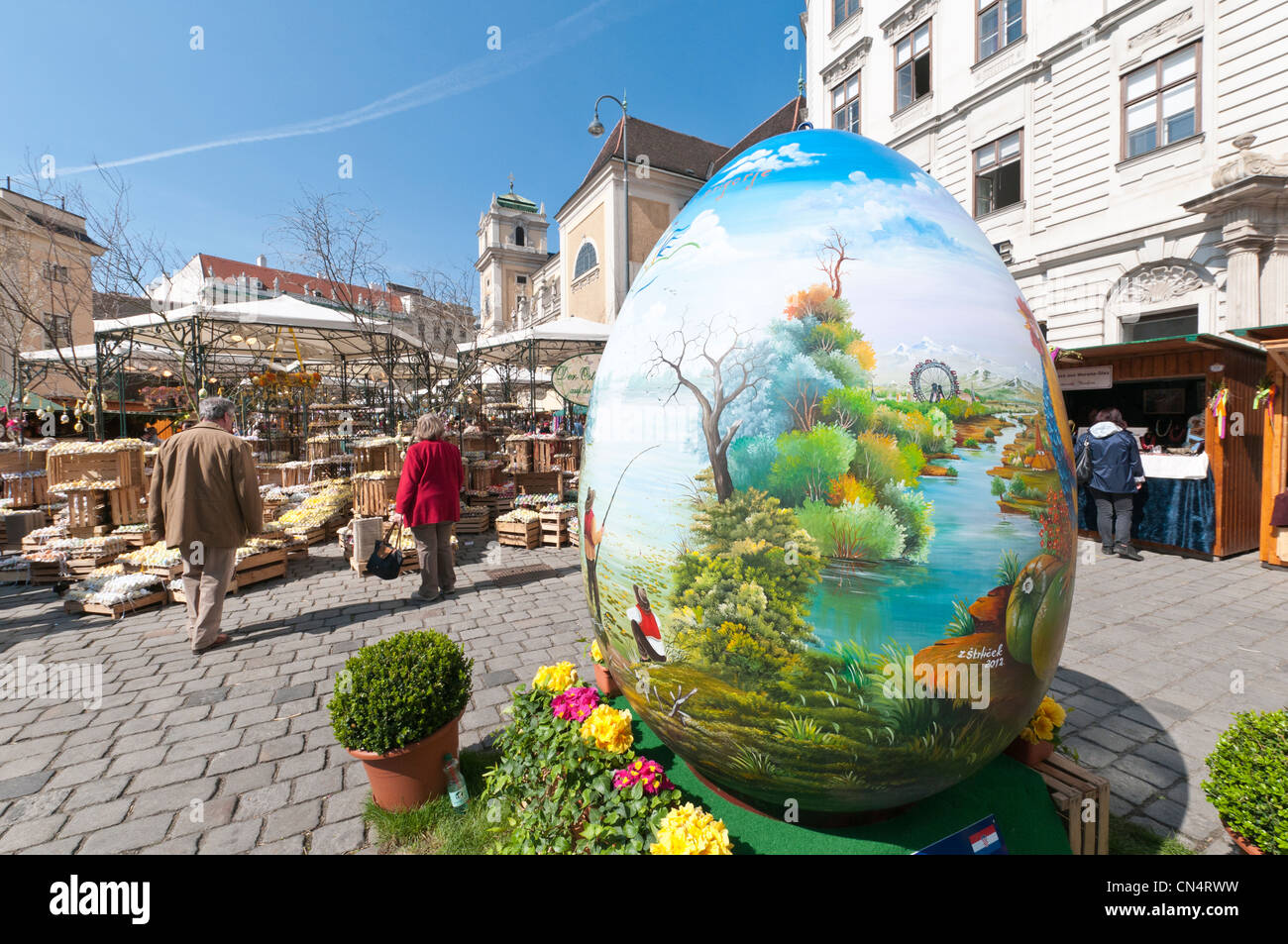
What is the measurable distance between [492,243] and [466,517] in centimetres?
5754

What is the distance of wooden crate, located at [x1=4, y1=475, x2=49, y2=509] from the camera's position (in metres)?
10.4

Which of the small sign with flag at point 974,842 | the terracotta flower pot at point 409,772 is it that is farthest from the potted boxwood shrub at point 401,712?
the small sign with flag at point 974,842

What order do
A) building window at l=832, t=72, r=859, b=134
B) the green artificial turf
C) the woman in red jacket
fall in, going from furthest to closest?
1. building window at l=832, t=72, r=859, b=134
2. the woman in red jacket
3. the green artificial turf

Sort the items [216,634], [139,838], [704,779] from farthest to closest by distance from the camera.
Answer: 1. [216,634]
2. [139,838]
3. [704,779]

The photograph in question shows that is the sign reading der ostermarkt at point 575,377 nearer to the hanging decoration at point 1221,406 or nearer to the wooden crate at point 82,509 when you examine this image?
the wooden crate at point 82,509

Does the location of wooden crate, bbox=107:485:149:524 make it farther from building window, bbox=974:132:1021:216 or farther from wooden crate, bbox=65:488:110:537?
building window, bbox=974:132:1021:216

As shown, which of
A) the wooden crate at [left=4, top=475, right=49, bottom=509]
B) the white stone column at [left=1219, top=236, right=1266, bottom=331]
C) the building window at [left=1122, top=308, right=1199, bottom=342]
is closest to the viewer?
the wooden crate at [left=4, top=475, right=49, bottom=509]

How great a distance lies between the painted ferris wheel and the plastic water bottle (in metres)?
2.81

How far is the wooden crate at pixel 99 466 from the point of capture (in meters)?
8.74

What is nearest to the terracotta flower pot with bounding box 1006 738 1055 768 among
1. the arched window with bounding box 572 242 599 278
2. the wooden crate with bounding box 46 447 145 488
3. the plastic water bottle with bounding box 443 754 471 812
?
the plastic water bottle with bounding box 443 754 471 812

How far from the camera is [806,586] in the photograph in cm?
169

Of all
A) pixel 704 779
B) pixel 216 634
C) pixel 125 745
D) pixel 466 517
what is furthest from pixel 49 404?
pixel 704 779

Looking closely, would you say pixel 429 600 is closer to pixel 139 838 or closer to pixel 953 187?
pixel 139 838

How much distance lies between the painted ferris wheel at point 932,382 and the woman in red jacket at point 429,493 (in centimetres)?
549
